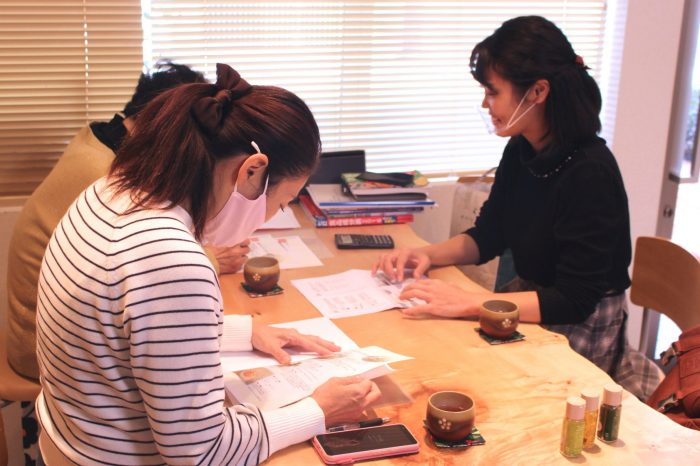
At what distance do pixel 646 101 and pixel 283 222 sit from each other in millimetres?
1742

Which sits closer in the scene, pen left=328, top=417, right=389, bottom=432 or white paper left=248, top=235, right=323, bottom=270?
pen left=328, top=417, right=389, bottom=432

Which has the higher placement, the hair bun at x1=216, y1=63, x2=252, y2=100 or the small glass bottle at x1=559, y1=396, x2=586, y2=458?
the hair bun at x1=216, y1=63, x2=252, y2=100

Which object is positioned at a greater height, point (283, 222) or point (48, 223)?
point (48, 223)

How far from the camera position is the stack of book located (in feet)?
8.30

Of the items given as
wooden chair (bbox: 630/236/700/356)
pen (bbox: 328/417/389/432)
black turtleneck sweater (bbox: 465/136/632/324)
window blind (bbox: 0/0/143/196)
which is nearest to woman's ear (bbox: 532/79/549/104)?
black turtleneck sweater (bbox: 465/136/632/324)

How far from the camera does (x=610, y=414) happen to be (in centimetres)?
132

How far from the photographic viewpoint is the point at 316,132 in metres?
1.36

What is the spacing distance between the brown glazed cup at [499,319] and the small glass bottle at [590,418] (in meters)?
0.39

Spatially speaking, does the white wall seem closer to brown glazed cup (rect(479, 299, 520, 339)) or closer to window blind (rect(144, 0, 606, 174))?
window blind (rect(144, 0, 606, 174))

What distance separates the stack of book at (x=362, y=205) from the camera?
8.30ft

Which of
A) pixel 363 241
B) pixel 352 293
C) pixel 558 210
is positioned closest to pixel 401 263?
pixel 352 293

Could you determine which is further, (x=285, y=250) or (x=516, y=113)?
(x=285, y=250)

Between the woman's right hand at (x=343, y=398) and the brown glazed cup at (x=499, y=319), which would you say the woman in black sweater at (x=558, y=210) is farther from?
the woman's right hand at (x=343, y=398)

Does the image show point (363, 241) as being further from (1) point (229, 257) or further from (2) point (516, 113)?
(2) point (516, 113)
